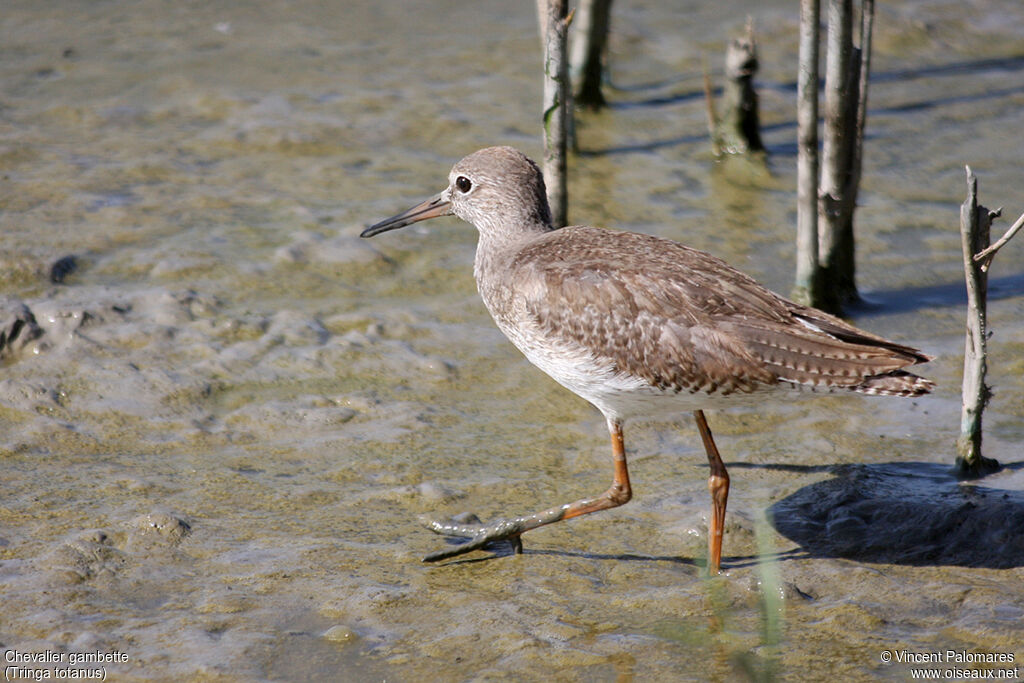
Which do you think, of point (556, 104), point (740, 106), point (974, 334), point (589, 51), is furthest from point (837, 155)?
point (589, 51)

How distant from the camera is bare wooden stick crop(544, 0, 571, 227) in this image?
21.5 feet

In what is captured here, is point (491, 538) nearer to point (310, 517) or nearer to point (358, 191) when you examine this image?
point (310, 517)

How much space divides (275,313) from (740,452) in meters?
2.71

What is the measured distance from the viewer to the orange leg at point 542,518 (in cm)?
471

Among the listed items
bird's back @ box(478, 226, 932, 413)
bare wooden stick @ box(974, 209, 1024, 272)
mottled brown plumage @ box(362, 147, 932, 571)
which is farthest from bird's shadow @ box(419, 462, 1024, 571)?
bare wooden stick @ box(974, 209, 1024, 272)

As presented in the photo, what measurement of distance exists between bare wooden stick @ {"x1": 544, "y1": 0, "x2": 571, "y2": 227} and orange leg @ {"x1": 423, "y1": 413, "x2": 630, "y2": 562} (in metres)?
2.07

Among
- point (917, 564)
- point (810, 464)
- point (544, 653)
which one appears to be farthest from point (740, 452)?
point (544, 653)

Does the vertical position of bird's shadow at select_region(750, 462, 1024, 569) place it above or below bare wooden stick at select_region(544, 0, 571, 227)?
below

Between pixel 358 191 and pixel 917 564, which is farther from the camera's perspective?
pixel 358 191

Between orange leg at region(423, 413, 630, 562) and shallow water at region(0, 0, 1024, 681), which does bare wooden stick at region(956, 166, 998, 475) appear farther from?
orange leg at region(423, 413, 630, 562)

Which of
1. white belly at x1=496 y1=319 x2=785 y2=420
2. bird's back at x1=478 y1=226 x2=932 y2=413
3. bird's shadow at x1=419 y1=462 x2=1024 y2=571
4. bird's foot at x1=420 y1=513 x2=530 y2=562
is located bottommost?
A: bird's shadow at x1=419 y1=462 x2=1024 y2=571

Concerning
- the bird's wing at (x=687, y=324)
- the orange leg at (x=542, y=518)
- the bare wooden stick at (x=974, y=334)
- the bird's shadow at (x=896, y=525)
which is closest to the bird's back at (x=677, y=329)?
the bird's wing at (x=687, y=324)

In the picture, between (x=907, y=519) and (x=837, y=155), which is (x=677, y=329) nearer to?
(x=907, y=519)

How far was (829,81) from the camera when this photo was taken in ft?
20.3
